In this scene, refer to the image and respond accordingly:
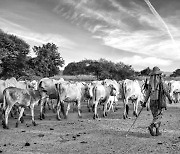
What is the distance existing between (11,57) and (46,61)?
6.40m

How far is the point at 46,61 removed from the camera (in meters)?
40.2

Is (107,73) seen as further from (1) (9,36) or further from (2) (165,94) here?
(2) (165,94)

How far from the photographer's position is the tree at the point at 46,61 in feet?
128

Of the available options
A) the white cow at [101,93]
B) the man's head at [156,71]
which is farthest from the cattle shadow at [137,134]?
the white cow at [101,93]

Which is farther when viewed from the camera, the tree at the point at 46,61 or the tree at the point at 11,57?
the tree at the point at 46,61

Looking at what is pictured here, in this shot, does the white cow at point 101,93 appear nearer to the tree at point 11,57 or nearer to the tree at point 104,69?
the tree at point 11,57

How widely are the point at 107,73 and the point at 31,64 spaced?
1656cm

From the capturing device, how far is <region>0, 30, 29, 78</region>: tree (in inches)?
1341

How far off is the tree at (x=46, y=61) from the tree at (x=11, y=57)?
7.39ft

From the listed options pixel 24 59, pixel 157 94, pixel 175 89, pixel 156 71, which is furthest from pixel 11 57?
pixel 157 94

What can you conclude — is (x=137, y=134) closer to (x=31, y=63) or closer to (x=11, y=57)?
(x=11, y=57)

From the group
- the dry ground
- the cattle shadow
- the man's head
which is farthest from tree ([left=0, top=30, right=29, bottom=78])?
the man's head

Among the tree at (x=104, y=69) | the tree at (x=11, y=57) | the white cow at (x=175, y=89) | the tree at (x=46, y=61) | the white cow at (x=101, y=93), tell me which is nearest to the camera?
the white cow at (x=101, y=93)

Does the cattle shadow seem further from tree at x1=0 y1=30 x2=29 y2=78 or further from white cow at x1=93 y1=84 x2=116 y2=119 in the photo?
tree at x1=0 y1=30 x2=29 y2=78
